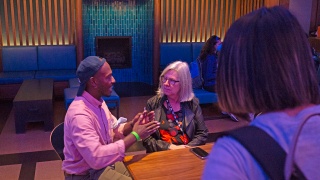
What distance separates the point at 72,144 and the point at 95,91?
41 cm

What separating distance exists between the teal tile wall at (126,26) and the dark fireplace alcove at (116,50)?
174 mm

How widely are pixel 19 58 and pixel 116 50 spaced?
2491mm

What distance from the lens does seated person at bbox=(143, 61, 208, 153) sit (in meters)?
2.53

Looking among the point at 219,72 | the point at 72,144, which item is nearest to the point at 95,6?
the point at 72,144

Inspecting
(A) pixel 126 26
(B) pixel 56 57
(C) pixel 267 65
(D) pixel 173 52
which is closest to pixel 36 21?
(B) pixel 56 57

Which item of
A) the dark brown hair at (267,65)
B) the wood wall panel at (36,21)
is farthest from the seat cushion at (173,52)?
the dark brown hair at (267,65)

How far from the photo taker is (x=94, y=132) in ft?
5.92

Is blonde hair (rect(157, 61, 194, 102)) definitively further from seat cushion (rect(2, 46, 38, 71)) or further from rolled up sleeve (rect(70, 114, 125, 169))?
seat cushion (rect(2, 46, 38, 71))

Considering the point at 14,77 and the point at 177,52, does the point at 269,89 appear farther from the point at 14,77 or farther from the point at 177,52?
the point at 177,52

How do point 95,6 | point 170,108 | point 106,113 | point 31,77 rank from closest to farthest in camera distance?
point 106,113
point 170,108
point 31,77
point 95,6

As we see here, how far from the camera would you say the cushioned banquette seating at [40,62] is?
6.56 metres

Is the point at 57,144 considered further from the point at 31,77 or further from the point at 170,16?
the point at 170,16

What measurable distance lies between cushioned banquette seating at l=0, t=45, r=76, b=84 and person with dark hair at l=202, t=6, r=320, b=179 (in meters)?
6.29

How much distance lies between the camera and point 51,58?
7133mm
